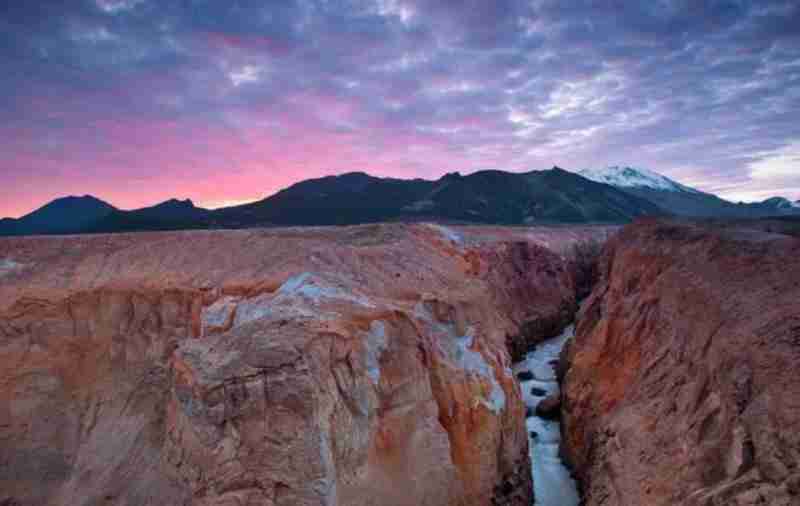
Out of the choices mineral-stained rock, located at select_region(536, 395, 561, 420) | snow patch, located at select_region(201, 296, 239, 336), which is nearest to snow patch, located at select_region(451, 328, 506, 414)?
snow patch, located at select_region(201, 296, 239, 336)

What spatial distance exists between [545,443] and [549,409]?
207cm

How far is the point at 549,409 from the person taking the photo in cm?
1903

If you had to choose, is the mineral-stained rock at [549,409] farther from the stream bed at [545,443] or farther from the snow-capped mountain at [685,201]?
the snow-capped mountain at [685,201]

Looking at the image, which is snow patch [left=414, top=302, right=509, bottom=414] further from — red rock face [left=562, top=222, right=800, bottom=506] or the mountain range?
the mountain range

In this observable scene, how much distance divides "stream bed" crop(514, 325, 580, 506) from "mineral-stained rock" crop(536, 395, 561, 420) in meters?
0.19

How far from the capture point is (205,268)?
553 inches

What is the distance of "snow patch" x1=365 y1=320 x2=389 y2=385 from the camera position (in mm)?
10062

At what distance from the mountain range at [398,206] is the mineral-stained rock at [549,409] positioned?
59302mm

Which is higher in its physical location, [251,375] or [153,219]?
[153,219]

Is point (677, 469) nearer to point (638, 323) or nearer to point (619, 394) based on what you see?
point (619, 394)

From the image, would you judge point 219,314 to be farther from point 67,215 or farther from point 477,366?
point 67,215

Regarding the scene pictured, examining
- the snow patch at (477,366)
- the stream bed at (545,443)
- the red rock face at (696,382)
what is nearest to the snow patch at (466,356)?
the snow patch at (477,366)

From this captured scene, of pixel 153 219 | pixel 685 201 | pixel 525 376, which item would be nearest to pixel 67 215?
pixel 153 219

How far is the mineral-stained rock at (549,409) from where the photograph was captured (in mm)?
19055
